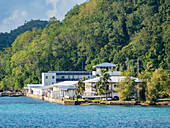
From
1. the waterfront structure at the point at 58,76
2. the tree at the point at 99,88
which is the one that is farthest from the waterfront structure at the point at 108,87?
the waterfront structure at the point at 58,76

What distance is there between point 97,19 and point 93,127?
132111 millimetres

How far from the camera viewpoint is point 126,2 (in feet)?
584

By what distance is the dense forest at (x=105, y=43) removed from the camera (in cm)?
14088

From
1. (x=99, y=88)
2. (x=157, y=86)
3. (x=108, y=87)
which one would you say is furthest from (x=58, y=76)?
(x=157, y=86)

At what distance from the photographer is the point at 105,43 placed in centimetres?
16175

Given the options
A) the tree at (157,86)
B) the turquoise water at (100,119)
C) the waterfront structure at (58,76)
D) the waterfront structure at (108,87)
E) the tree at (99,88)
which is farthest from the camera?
the waterfront structure at (58,76)

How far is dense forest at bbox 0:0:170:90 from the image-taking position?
140875mm

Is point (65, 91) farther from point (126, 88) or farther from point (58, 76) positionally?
point (58, 76)

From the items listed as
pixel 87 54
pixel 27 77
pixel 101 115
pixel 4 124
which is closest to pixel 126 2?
pixel 87 54

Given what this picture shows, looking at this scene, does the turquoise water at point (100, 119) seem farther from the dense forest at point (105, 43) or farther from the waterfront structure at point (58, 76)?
the dense forest at point (105, 43)

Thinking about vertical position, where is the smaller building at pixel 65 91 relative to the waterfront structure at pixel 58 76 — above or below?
below

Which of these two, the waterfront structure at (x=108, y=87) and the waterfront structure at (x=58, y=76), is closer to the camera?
the waterfront structure at (x=108, y=87)

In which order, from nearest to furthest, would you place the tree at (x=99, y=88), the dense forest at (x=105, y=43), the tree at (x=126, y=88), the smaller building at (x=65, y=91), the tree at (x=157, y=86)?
1. the tree at (x=157, y=86)
2. the tree at (x=126, y=88)
3. the tree at (x=99, y=88)
4. the smaller building at (x=65, y=91)
5. the dense forest at (x=105, y=43)

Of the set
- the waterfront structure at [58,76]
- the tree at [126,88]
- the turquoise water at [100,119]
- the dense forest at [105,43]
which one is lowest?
the turquoise water at [100,119]
